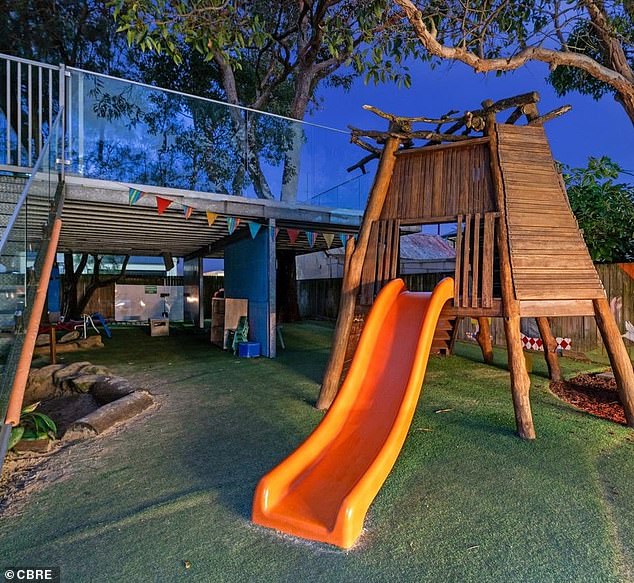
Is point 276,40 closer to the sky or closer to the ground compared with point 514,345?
closer to the sky

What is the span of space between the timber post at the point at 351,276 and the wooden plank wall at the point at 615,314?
19.3 feet

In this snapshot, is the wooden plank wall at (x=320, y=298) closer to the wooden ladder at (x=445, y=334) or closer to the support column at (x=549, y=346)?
the wooden ladder at (x=445, y=334)

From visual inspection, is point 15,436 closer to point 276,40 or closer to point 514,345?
point 514,345

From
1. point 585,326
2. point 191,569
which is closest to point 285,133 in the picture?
point 585,326

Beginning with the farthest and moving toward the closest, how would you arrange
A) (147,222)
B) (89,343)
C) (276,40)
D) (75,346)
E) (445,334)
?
(276,40) < (89,343) < (75,346) < (147,222) < (445,334)

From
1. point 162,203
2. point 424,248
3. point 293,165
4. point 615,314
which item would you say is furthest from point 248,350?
point 424,248

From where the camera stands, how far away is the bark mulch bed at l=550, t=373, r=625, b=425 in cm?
550

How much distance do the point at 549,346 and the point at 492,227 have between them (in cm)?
293

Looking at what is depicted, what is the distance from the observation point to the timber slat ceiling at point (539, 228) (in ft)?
15.7

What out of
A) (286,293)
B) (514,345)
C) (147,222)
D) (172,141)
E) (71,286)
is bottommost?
(514,345)

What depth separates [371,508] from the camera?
3125mm

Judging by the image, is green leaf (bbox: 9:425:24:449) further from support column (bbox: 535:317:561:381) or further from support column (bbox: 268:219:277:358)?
support column (bbox: 535:317:561:381)

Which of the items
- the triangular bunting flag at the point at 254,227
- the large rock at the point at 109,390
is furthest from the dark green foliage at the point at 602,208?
the large rock at the point at 109,390

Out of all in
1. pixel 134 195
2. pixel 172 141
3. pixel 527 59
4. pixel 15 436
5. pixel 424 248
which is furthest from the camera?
pixel 424 248
